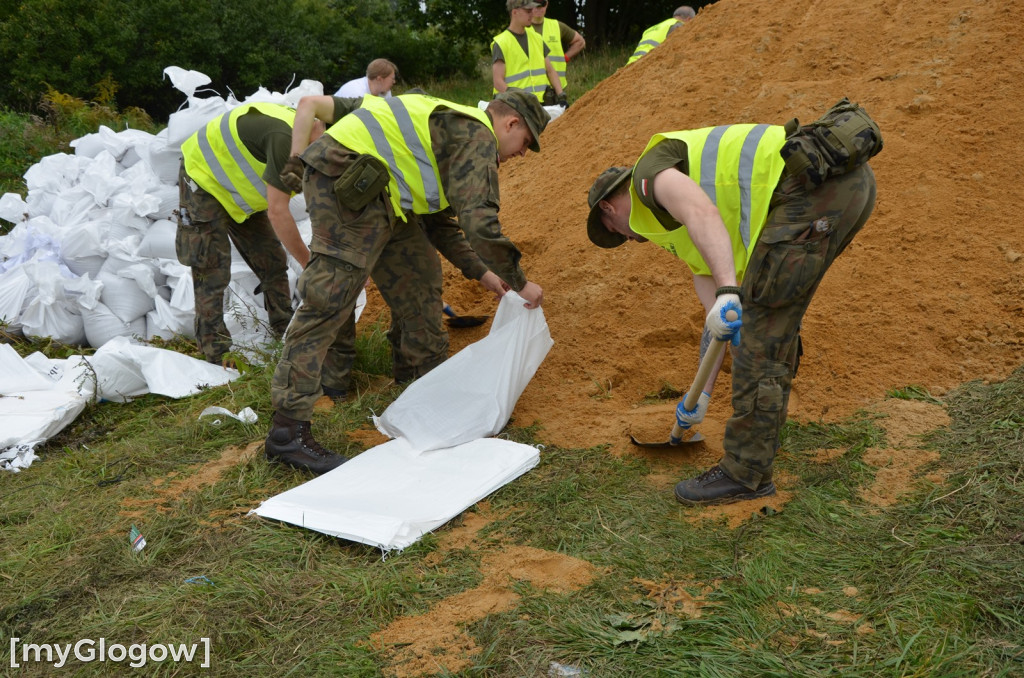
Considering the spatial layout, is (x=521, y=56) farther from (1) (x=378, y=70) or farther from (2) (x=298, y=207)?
(2) (x=298, y=207)

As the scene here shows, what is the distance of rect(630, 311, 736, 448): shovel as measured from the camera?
103 inches

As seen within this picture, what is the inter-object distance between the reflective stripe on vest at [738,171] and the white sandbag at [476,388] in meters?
0.98

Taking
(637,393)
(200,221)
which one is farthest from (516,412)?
(200,221)

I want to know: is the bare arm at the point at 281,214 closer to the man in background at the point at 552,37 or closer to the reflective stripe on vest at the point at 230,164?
the reflective stripe on vest at the point at 230,164

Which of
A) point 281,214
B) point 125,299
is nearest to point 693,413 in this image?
point 281,214

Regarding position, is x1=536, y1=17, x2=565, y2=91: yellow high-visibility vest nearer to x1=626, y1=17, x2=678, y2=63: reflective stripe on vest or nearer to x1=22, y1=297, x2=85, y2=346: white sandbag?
x1=626, y1=17, x2=678, y2=63: reflective stripe on vest

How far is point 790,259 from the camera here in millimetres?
2328

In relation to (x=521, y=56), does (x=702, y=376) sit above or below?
below

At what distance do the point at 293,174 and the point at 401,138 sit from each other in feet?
2.23

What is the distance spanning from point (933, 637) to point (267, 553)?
1.89 m

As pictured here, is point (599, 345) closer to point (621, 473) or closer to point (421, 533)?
point (621, 473)

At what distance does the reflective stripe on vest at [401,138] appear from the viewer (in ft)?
10.0

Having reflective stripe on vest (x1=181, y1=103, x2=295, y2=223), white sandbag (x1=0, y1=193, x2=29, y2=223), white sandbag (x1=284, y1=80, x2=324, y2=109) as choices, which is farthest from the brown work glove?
white sandbag (x1=0, y1=193, x2=29, y2=223)

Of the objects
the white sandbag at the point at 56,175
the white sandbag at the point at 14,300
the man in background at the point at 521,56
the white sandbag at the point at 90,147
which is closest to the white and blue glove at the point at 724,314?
the white sandbag at the point at 14,300
